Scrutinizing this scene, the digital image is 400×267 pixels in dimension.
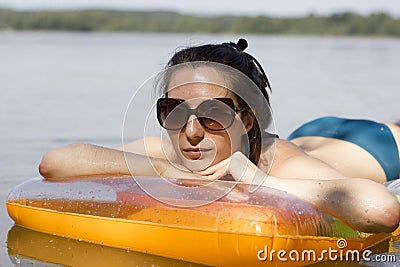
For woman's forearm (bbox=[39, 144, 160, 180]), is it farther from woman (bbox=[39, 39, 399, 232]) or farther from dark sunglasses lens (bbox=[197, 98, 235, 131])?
dark sunglasses lens (bbox=[197, 98, 235, 131])

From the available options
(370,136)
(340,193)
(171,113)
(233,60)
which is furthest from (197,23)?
(340,193)

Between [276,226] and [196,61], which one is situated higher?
[196,61]

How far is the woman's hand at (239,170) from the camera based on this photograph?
110 inches

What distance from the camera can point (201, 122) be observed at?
285cm

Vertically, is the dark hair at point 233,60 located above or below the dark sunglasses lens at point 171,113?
above

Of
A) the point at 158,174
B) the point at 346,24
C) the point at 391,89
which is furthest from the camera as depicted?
the point at 346,24

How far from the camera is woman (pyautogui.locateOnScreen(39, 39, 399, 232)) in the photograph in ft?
8.99

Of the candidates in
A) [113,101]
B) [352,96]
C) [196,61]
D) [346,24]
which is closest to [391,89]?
[352,96]

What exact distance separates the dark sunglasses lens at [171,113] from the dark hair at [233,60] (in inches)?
9.8

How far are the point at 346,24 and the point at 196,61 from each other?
39.1 m

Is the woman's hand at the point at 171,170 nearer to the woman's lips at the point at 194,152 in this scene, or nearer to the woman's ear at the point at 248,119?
the woman's lips at the point at 194,152

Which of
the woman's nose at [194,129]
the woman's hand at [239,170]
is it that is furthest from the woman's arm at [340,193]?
the woman's nose at [194,129]

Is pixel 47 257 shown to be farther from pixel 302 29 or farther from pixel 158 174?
pixel 302 29

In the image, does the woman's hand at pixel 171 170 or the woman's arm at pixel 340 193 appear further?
the woman's hand at pixel 171 170
